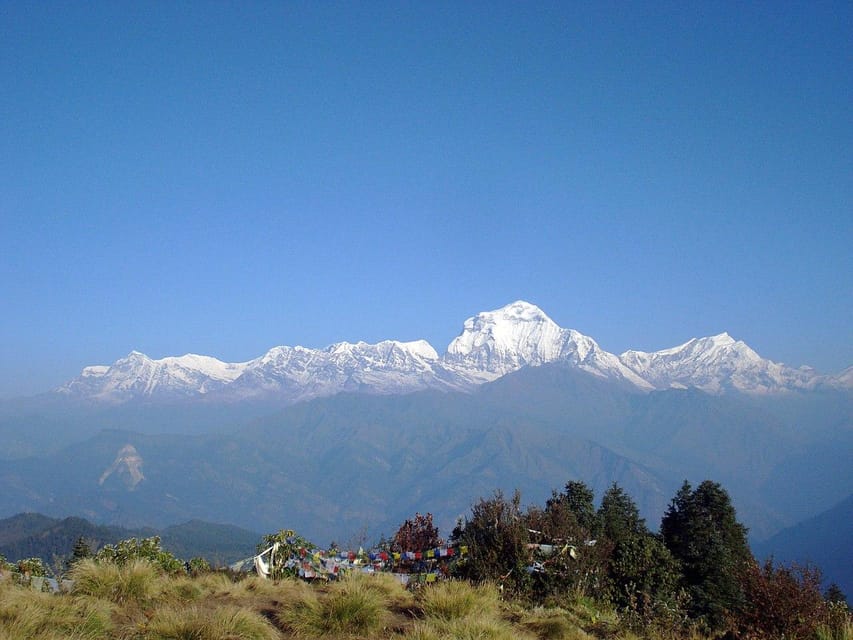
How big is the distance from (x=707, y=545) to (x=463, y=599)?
35.3 metres

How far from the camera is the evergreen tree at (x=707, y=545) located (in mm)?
38000

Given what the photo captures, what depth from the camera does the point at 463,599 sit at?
44.0 feet

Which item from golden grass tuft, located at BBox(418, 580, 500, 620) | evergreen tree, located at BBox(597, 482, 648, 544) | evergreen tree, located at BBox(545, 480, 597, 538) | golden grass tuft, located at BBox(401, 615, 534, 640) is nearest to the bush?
golden grass tuft, located at BBox(401, 615, 534, 640)

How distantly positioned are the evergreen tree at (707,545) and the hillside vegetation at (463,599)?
19.6 metres

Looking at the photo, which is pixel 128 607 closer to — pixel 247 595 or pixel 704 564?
pixel 247 595

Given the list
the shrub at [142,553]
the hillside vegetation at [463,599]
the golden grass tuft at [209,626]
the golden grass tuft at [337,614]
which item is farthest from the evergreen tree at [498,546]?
the shrub at [142,553]

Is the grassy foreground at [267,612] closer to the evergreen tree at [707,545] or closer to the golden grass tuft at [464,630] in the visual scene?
the golden grass tuft at [464,630]

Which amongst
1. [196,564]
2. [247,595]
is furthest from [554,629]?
[196,564]

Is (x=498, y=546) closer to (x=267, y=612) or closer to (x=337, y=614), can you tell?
(x=337, y=614)

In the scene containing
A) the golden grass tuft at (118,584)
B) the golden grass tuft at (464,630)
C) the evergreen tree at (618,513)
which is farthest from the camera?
the evergreen tree at (618,513)

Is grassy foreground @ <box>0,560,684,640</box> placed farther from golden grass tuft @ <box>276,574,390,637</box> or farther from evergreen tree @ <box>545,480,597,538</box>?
evergreen tree @ <box>545,480,597,538</box>

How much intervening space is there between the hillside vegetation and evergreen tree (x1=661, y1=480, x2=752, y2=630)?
64.3ft

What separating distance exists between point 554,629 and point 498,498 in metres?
6.17

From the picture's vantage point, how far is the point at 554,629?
1300 cm
